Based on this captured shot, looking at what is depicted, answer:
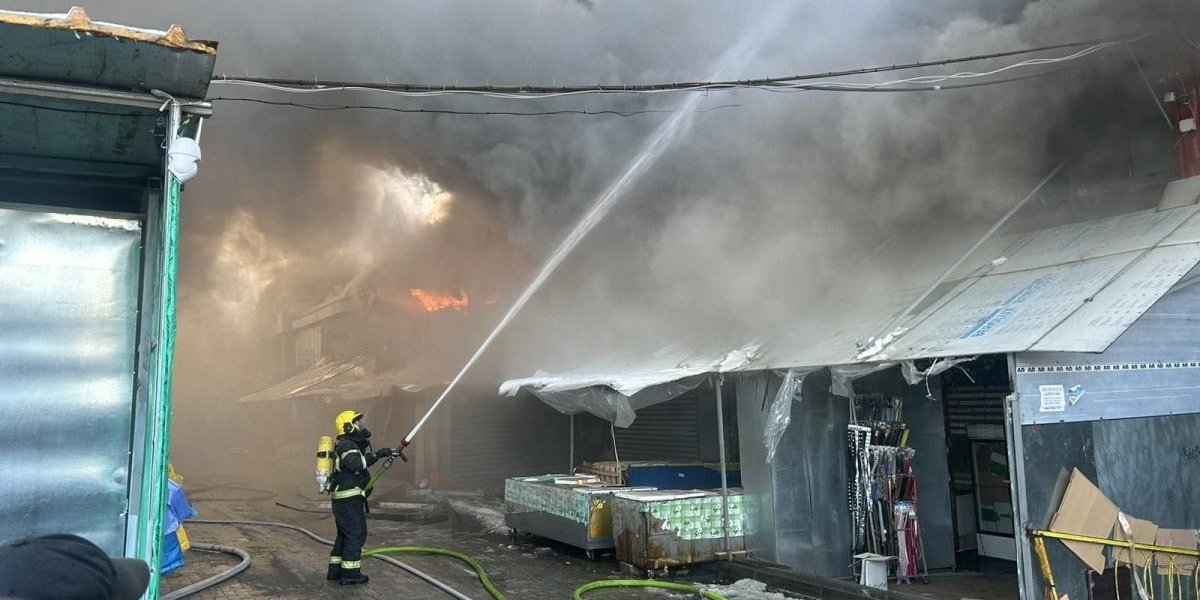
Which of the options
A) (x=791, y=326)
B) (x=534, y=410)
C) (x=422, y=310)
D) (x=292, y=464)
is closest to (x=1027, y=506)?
(x=791, y=326)

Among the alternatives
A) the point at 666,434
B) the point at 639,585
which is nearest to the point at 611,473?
the point at 666,434

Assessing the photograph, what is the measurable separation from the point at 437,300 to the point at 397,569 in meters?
11.3

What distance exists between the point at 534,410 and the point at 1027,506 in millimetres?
10676

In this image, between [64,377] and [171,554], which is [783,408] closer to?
[64,377]

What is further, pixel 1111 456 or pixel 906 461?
pixel 906 461

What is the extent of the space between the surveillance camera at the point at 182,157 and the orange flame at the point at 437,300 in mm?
15175

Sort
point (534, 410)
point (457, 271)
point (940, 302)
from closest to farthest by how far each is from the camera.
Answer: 1. point (940, 302)
2. point (534, 410)
3. point (457, 271)

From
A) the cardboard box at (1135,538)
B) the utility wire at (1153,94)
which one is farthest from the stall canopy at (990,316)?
the cardboard box at (1135,538)

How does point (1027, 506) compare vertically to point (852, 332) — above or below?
below

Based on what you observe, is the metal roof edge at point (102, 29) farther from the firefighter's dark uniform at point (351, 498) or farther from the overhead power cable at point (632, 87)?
the firefighter's dark uniform at point (351, 498)

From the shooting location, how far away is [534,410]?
15.8 meters

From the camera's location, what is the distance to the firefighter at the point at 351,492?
7758mm

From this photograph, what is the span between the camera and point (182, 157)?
287 cm

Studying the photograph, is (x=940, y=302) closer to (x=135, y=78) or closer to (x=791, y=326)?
(x=791, y=326)
